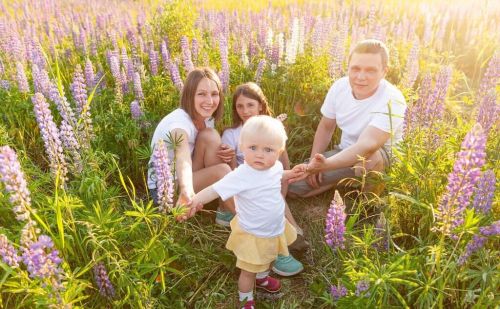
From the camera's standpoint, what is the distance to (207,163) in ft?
11.9

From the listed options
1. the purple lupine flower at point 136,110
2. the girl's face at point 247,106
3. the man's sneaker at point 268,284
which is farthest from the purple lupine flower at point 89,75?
the man's sneaker at point 268,284

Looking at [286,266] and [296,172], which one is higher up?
[296,172]

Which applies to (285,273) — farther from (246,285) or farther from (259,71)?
(259,71)

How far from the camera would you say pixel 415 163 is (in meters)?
2.64

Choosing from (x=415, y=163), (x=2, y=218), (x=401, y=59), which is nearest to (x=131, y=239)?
(x=2, y=218)

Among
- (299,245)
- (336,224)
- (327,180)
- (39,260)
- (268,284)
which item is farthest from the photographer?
(327,180)

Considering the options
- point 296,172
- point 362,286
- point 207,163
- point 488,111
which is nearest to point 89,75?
point 207,163

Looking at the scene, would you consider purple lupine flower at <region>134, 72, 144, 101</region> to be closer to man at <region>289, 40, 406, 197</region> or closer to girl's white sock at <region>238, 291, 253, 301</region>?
man at <region>289, 40, 406, 197</region>

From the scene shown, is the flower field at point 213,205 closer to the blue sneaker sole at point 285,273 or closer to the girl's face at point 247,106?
the blue sneaker sole at point 285,273

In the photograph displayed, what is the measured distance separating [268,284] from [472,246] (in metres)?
1.43

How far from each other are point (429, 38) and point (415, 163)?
4.15m

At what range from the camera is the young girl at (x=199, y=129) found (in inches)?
134

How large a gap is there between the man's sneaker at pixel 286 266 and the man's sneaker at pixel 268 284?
13 centimetres

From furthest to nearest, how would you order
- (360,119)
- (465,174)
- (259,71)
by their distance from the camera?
(259,71) → (360,119) → (465,174)
